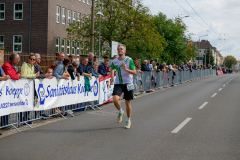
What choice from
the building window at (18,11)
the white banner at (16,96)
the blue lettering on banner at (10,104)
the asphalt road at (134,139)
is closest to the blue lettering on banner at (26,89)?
the white banner at (16,96)

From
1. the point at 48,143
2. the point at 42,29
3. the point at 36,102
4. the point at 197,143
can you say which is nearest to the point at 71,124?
the point at 36,102

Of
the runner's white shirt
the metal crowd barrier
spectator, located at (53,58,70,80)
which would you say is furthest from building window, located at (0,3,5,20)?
the runner's white shirt

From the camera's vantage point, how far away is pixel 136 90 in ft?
61.5

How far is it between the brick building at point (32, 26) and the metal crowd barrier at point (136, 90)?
12248mm

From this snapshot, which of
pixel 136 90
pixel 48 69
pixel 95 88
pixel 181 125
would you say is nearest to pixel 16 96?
pixel 48 69

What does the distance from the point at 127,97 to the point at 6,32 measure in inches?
1288

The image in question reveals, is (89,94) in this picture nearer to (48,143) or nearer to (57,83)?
(57,83)

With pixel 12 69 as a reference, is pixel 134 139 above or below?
below

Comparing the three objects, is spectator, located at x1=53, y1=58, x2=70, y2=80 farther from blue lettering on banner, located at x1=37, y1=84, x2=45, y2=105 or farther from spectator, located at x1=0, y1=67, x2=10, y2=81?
spectator, located at x1=0, y1=67, x2=10, y2=81

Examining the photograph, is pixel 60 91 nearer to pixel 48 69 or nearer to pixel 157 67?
pixel 48 69

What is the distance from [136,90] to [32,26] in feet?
71.6

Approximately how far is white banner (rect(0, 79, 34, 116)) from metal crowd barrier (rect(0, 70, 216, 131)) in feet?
0.83

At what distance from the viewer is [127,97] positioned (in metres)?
8.73

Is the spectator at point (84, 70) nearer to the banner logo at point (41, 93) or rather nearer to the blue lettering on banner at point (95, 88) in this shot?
the blue lettering on banner at point (95, 88)
